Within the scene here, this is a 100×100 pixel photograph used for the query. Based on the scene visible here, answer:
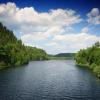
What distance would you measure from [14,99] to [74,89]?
964 inches

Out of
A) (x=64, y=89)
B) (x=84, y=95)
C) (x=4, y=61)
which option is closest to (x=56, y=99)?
(x=84, y=95)

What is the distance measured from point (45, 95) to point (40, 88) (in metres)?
12.0

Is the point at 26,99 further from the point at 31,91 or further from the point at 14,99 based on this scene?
the point at 31,91

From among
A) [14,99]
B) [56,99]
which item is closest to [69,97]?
[56,99]

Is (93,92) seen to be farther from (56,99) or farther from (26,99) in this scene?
(26,99)

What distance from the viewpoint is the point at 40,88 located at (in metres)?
89.2

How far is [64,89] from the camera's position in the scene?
8750cm

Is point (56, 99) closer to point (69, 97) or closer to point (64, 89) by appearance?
point (69, 97)

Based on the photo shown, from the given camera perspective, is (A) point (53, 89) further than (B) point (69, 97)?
Yes

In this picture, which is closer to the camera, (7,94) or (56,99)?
(56,99)

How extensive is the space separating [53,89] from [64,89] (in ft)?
12.5

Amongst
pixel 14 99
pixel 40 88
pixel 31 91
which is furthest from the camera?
pixel 40 88

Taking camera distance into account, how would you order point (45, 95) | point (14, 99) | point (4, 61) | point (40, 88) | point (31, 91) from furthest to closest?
point (4, 61) → point (40, 88) → point (31, 91) → point (45, 95) → point (14, 99)

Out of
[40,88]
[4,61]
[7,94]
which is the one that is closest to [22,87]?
[40,88]
